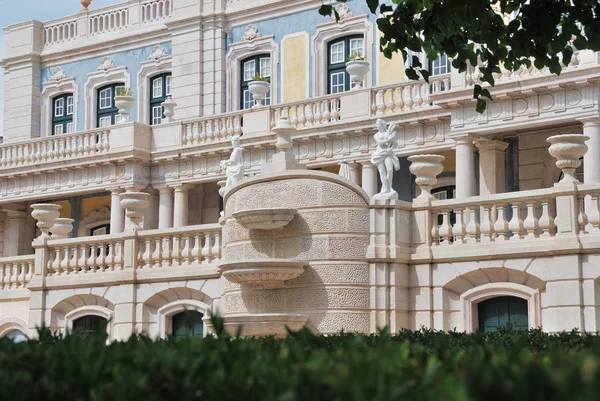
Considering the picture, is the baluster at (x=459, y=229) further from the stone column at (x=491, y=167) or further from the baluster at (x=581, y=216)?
the stone column at (x=491, y=167)

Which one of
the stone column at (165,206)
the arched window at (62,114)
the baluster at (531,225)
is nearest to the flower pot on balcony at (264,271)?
the baluster at (531,225)

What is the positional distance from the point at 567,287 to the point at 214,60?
729 inches

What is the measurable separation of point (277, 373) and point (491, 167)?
20.7 meters

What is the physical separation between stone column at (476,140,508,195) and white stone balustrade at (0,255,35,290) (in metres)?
10.2

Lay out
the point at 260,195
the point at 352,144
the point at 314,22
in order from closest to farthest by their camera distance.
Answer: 1. the point at 260,195
2. the point at 352,144
3. the point at 314,22

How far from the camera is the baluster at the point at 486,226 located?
17.5 metres

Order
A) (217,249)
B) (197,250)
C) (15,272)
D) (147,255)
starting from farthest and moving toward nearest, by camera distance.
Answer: (15,272), (147,255), (197,250), (217,249)

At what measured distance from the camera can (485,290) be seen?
57.9 ft

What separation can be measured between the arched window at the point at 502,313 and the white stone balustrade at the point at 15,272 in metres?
10.7

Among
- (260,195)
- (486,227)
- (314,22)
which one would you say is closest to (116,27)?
(314,22)

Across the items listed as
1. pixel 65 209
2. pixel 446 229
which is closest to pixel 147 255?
pixel 446 229

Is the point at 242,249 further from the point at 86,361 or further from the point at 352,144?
the point at 86,361

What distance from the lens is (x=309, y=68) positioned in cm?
3147

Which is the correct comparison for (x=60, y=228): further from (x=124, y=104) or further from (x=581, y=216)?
(x=581, y=216)
